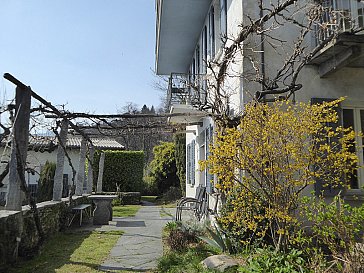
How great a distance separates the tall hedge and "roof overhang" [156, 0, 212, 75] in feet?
20.3

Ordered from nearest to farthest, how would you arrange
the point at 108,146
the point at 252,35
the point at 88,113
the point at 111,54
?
the point at 252,35 < the point at 88,113 < the point at 111,54 < the point at 108,146

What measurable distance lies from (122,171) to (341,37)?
16171 millimetres

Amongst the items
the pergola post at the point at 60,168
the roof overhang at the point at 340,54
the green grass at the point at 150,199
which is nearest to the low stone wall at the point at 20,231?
the pergola post at the point at 60,168

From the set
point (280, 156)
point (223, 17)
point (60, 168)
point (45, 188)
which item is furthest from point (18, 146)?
point (45, 188)

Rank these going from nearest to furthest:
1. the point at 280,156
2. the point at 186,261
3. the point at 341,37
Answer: the point at 280,156
the point at 186,261
the point at 341,37

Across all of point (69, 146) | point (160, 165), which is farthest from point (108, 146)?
point (160, 165)

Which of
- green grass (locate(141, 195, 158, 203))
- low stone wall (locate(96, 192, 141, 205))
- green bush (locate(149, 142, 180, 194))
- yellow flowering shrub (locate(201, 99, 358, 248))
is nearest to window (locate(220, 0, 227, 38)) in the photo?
yellow flowering shrub (locate(201, 99, 358, 248))

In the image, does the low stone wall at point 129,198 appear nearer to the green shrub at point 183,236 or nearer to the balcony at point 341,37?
the green shrub at point 183,236

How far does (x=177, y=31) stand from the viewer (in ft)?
42.1

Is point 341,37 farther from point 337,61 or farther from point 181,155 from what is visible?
point 181,155

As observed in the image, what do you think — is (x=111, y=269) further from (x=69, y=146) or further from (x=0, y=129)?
(x=69, y=146)

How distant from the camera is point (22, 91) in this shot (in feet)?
19.5

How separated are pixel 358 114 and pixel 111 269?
21.2ft

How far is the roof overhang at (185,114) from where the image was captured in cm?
1006
